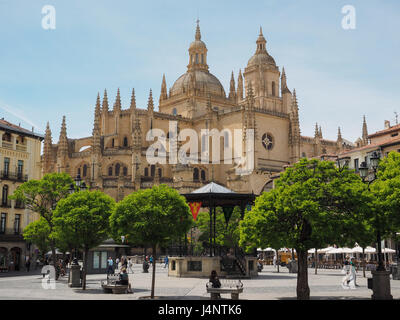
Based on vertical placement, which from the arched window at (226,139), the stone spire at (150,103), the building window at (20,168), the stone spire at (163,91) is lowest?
the building window at (20,168)

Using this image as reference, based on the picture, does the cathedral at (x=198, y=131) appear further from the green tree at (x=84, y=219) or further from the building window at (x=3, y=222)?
the green tree at (x=84, y=219)

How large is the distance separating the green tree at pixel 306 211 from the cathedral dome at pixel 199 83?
64.4 metres

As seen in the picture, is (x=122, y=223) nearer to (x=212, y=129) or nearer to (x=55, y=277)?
(x=55, y=277)

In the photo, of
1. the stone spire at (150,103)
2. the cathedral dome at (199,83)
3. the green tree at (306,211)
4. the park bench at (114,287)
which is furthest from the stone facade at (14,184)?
the cathedral dome at (199,83)

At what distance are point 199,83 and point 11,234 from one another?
48042 millimetres

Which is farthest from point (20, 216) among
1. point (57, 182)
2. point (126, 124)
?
point (126, 124)

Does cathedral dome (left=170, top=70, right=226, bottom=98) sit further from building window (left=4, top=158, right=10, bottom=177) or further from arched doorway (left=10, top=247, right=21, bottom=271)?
arched doorway (left=10, top=247, right=21, bottom=271)

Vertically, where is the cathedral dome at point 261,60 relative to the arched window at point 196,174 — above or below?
above

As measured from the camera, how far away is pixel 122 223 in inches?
A: 752

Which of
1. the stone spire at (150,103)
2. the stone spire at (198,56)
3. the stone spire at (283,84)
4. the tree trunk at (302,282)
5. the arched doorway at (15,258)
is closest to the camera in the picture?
the tree trunk at (302,282)

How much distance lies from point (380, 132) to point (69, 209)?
1363 inches

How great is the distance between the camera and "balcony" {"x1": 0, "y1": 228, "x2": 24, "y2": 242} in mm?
40312

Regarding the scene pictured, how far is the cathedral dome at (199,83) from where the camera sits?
81.4m

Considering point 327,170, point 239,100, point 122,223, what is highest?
point 239,100
